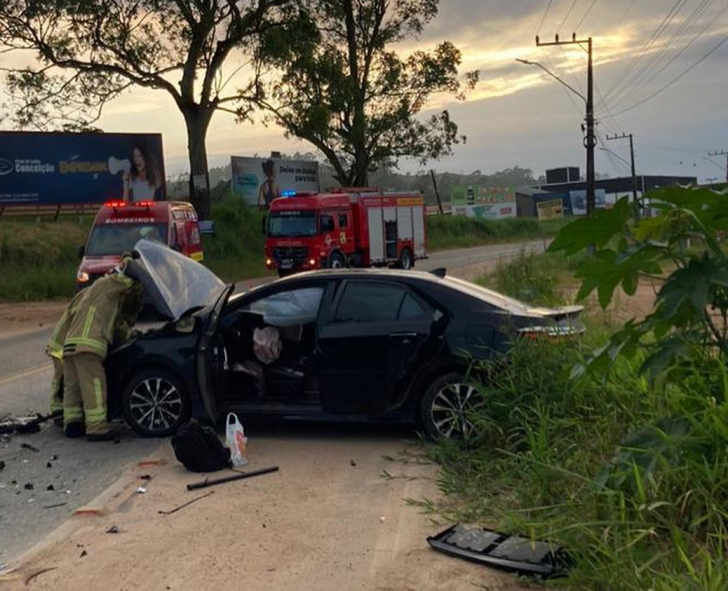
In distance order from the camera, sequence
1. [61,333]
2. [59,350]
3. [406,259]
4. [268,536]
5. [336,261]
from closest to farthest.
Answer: [268,536], [59,350], [61,333], [336,261], [406,259]

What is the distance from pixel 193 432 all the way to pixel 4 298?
18.4 m

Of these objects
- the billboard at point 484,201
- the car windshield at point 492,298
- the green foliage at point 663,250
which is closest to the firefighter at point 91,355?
the car windshield at point 492,298

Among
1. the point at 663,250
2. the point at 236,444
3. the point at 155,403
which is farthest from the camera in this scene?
the point at 155,403

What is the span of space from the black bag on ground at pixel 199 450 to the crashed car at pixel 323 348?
2.18ft

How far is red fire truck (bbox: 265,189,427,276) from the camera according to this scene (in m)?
24.9

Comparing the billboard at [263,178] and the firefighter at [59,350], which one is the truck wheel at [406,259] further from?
the firefighter at [59,350]

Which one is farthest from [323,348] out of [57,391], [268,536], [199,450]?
[57,391]

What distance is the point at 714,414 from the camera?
409 cm

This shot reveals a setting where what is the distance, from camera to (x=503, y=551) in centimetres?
425

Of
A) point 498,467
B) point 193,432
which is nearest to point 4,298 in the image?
point 193,432

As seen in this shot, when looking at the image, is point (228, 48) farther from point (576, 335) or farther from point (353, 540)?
point (353, 540)

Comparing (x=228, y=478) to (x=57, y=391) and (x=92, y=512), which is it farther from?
(x=57, y=391)

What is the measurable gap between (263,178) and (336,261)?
1762cm

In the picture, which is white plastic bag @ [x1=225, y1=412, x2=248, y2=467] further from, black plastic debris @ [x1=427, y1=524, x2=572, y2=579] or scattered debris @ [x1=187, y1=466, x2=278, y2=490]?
black plastic debris @ [x1=427, y1=524, x2=572, y2=579]
